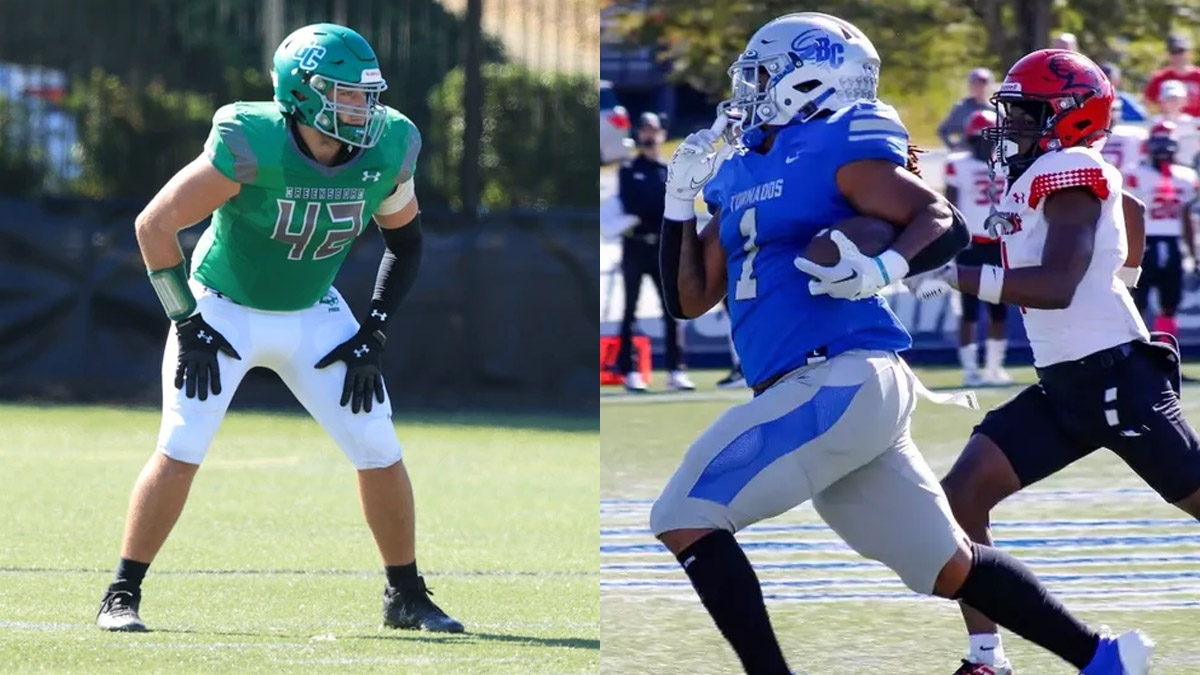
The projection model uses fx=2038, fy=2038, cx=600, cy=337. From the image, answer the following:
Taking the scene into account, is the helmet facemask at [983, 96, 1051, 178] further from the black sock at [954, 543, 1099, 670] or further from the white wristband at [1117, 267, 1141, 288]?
the black sock at [954, 543, 1099, 670]

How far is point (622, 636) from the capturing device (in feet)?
19.5

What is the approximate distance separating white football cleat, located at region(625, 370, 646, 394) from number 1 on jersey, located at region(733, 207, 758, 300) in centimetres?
942

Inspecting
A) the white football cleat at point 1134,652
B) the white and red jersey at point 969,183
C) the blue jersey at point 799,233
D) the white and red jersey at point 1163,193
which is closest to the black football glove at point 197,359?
the blue jersey at point 799,233

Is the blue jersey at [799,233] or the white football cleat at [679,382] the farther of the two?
the white football cleat at [679,382]

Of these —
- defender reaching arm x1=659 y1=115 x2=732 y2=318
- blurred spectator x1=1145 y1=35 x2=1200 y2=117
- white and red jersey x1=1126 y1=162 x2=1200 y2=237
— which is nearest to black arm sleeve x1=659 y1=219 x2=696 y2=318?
defender reaching arm x1=659 y1=115 x2=732 y2=318

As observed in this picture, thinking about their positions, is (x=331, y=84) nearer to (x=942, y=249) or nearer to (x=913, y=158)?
(x=913, y=158)

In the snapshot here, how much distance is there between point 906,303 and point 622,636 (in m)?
10.3

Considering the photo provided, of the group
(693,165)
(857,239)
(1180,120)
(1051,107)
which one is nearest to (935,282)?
(857,239)

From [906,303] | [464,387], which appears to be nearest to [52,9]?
[464,387]

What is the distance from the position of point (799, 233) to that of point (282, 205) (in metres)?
1.99

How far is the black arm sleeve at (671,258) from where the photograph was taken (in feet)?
15.4

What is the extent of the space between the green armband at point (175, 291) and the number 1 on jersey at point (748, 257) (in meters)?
1.98

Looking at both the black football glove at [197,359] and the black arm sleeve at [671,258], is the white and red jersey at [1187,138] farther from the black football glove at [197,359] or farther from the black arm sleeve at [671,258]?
the black arm sleeve at [671,258]

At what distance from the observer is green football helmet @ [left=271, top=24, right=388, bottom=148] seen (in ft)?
19.0
